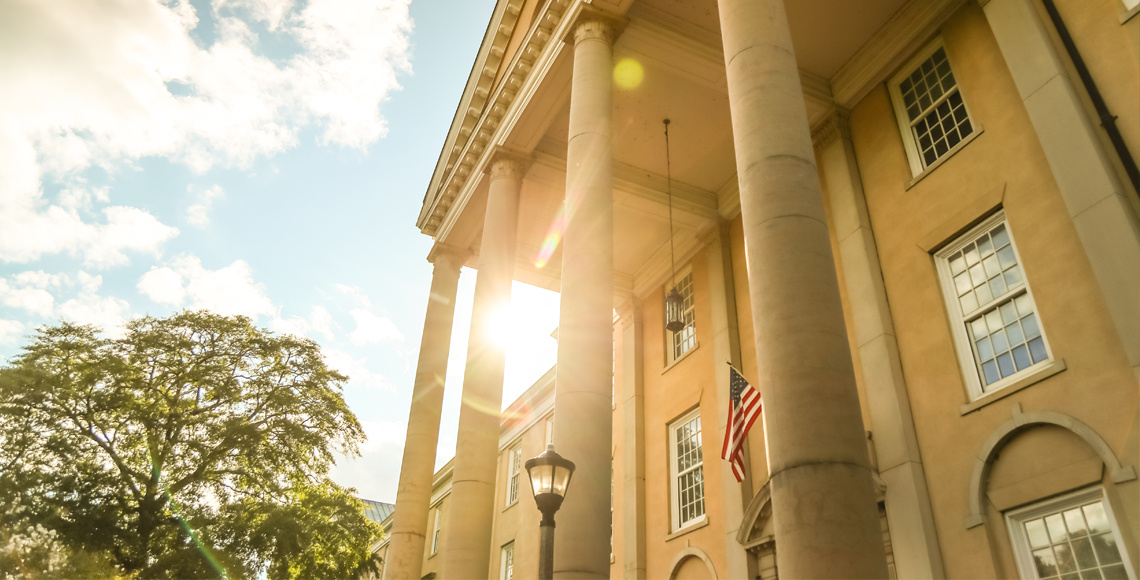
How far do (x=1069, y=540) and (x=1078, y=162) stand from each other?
5581mm

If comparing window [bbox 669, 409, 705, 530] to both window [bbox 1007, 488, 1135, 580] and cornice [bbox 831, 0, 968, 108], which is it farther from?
cornice [bbox 831, 0, 968, 108]

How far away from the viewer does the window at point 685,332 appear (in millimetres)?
21906

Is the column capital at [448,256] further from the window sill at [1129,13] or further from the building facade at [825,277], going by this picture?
the window sill at [1129,13]

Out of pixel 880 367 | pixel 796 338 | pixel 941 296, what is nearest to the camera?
pixel 796 338

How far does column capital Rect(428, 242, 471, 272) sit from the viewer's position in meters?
22.7

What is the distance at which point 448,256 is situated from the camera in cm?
2278

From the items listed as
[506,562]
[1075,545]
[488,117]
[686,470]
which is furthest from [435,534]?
[1075,545]

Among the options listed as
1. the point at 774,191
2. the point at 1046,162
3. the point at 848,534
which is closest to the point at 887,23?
the point at 1046,162

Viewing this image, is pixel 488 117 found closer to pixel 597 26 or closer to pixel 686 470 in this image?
pixel 597 26

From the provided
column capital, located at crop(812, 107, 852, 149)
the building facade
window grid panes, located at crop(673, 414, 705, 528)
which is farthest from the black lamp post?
column capital, located at crop(812, 107, 852, 149)

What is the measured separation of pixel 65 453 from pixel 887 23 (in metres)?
23.3

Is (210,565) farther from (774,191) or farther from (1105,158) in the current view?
(1105,158)

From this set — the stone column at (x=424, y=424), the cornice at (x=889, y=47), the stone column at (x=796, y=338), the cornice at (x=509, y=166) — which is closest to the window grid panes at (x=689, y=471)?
the stone column at (x=424, y=424)

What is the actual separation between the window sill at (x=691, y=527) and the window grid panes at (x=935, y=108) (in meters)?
10.0
